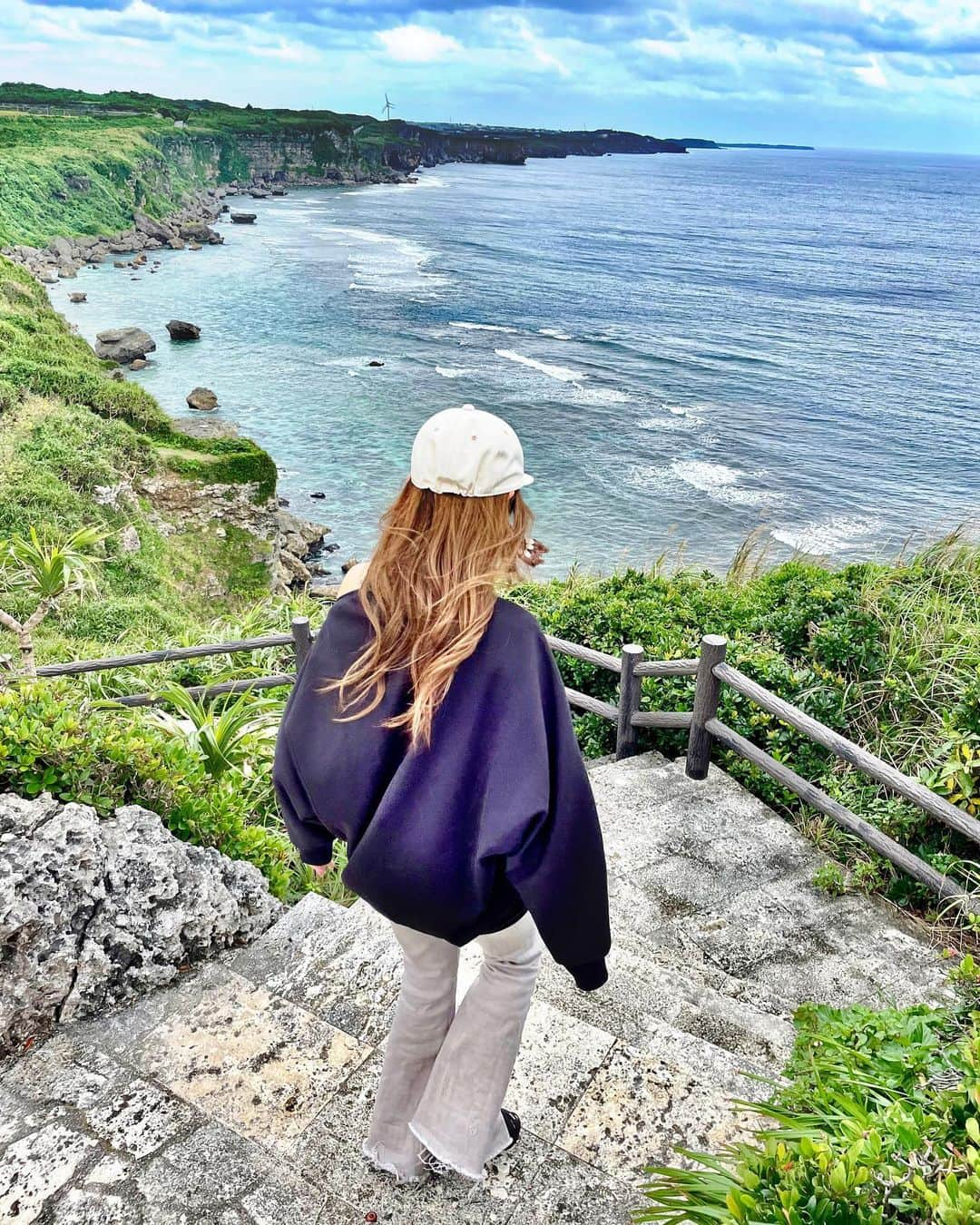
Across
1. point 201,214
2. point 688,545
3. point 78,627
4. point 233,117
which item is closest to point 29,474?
point 78,627

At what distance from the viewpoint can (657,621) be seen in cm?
633

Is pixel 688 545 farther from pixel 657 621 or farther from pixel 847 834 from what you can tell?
pixel 847 834

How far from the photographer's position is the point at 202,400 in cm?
3198

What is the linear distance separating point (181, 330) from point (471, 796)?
42.9m

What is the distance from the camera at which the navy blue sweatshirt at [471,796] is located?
1.74 meters

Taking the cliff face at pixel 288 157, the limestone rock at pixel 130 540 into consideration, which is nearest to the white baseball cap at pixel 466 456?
the limestone rock at pixel 130 540

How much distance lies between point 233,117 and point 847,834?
126 metres

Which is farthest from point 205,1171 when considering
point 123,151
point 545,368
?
point 123,151

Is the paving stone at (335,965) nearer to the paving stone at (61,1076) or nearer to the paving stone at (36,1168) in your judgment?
the paving stone at (61,1076)

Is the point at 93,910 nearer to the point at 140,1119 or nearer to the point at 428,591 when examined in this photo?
the point at 140,1119

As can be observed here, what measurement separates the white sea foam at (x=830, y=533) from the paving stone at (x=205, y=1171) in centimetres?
2303

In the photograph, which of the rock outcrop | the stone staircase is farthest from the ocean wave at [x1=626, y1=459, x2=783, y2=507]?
the rock outcrop

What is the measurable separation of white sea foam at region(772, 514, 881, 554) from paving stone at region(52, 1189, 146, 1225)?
23.3 m

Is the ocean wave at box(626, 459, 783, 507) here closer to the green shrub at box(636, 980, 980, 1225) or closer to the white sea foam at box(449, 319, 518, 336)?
the white sea foam at box(449, 319, 518, 336)
